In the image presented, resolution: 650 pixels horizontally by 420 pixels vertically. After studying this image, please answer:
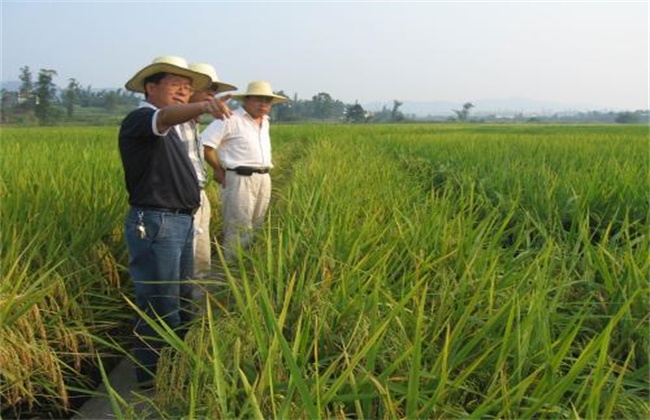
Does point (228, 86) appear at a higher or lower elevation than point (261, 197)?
higher

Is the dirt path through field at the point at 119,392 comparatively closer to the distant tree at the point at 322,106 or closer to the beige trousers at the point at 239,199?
the beige trousers at the point at 239,199

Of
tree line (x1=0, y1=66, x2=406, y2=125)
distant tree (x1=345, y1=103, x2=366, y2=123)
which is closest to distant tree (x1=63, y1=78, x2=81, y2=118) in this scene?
tree line (x1=0, y1=66, x2=406, y2=125)

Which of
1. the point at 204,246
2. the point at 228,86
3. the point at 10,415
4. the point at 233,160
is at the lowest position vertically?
the point at 10,415

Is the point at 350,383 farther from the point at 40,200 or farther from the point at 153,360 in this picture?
the point at 40,200

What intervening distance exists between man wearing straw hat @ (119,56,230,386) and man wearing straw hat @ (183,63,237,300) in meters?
0.28

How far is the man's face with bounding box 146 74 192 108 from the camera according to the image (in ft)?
7.86

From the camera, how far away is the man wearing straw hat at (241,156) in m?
3.80

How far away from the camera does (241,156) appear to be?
12.6 ft

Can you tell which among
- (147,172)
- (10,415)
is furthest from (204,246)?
(10,415)

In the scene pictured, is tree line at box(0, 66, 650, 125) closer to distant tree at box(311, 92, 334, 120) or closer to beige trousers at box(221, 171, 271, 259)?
distant tree at box(311, 92, 334, 120)

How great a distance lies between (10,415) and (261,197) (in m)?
2.31

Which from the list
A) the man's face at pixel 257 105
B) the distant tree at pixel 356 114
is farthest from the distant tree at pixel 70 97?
the man's face at pixel 257 105

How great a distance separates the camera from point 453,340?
146 cm

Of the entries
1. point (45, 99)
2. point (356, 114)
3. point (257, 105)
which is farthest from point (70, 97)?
point (257, 105)
